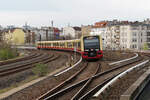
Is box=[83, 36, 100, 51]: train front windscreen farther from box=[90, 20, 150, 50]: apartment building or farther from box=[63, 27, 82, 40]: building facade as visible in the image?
box=[63, 27, 82, 40]: building facade

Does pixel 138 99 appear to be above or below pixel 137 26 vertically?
below

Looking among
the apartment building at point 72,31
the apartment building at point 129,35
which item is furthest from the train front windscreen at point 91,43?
the apartment building at point 72,31

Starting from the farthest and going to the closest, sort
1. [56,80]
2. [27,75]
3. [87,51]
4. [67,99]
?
[87,51]
[27,75]
[56,80]
[67,99]

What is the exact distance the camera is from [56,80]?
39.8 feet

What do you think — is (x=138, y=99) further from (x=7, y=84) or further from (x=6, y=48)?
(x=6, y=48)

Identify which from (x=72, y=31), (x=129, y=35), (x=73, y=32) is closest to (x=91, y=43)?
(x=129, y=35)

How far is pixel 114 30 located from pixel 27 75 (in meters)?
69.8

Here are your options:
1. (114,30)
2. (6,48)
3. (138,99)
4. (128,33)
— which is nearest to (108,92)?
(138,99)

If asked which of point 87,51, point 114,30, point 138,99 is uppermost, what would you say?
point 114,30

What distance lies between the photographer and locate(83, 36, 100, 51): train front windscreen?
72.2 feet

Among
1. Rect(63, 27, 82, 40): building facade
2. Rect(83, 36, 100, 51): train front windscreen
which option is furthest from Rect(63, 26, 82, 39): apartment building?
Rect(83, 36, 100, 51): train front windscreen

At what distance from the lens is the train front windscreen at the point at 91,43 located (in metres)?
22.0

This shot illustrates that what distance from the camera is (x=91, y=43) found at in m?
22.2

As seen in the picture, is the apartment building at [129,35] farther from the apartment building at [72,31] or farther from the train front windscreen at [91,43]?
the train front windscreen at [91,43]
